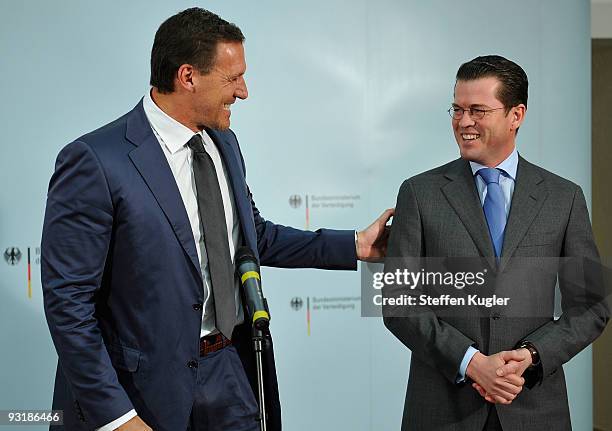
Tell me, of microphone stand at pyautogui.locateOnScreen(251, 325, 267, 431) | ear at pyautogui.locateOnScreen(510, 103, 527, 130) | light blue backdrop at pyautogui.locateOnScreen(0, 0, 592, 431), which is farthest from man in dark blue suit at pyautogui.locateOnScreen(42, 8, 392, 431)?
light blue backdrop at pyautogui.locateOnScreen(0, 0, 592, 431)

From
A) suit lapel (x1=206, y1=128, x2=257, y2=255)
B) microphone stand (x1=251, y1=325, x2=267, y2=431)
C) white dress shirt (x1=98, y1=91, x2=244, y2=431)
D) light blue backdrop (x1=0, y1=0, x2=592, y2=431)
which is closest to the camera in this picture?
microphone stand (x1=251, y1=325, x2=267, y2=431)

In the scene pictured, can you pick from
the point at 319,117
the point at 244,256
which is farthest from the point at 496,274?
the point at 319,117

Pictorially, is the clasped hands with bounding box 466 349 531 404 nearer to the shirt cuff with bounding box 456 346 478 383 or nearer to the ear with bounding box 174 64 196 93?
the shirt cuff with bounding box 456 346 478 383

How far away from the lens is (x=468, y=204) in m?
2.49

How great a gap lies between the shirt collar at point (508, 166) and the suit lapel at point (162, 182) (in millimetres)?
873

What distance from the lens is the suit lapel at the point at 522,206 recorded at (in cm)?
243

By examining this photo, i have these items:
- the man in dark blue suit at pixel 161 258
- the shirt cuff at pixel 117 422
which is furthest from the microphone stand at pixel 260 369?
the shirt cuff at pixel 117 422

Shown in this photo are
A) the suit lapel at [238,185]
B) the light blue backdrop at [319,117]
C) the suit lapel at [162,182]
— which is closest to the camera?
the suit lapel at [162,182]

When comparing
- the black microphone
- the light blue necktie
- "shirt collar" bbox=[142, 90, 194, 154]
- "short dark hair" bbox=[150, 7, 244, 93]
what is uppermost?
"short dark hair" bbox=[150, 7, 244, 93]

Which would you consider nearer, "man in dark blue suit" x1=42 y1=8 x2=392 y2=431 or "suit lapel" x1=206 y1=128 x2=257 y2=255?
"man in dark blue suit" x1=42 y1=8 x2=392 y2=431

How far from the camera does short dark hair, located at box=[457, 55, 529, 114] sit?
8.30ft

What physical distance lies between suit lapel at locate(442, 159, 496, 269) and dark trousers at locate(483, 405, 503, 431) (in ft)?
1.33

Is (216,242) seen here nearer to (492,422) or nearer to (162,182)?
(162,182)
